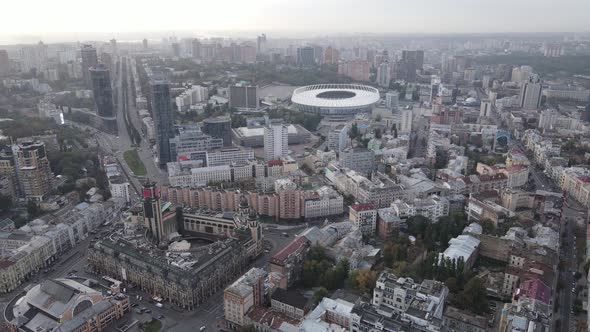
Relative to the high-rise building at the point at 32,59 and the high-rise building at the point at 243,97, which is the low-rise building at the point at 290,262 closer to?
the high-rise building at the point at 243,97

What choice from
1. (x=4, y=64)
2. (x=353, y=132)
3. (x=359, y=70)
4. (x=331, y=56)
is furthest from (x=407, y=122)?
(x=4, y=64)

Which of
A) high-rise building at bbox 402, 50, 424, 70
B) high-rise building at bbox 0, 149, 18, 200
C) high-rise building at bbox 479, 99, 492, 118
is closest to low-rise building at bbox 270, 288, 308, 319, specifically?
high-rise building at bbox 0, 149, 18, 200

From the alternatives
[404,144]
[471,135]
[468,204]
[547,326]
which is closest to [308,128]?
[404,144]

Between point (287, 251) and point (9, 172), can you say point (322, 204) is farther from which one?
point (9, 172)

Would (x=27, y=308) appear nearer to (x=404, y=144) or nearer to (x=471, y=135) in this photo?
(x=404, y=144)

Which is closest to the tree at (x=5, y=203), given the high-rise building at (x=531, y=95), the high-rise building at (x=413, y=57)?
the high-rise building at (x=531, y=95)

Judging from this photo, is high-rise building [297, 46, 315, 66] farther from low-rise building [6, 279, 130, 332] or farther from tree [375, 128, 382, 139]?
low-rise building [6, 279, 130, 332]
